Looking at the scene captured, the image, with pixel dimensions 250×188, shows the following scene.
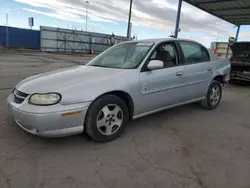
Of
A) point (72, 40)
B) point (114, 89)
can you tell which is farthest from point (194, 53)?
point (72, 40)

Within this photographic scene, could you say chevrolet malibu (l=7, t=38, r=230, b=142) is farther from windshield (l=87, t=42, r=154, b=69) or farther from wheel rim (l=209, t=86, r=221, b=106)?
wheel rim (l=209, t=86, r=221, b=106)

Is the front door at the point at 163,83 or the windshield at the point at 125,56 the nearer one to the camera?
the front door at the point at 163,83

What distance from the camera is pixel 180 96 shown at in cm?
416

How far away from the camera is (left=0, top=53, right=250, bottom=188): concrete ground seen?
2.35 meters

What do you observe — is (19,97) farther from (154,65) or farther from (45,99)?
(154,65)

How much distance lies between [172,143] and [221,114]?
210 centimetres

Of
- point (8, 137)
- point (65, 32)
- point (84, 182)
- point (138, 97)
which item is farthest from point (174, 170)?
point (65, 32)

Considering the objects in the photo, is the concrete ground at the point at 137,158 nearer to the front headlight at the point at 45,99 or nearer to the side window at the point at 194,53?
the front headlight at the point at 45,99

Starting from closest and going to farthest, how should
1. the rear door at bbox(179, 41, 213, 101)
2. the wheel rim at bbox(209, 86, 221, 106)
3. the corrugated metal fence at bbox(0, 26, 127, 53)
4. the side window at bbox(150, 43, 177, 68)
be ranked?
1. the side window at bbox(150, 43, 177, 68)
2. the rear door at bbox(179, 41, 213, 101)
3. the wheel rim at bbox(209, 86, 221, 106)
4. the corrugated metal fence at bbox(0, 26, 127, 53)

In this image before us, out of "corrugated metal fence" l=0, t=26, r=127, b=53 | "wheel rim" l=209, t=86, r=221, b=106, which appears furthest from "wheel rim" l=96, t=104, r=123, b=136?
"corrugated metal fence" l=0, t=26, r=127, b=53

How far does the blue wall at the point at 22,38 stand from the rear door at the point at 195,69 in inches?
997

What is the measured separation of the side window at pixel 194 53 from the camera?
434cm

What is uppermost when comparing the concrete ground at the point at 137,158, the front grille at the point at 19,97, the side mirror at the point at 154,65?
the side mirror at the point at 154,65

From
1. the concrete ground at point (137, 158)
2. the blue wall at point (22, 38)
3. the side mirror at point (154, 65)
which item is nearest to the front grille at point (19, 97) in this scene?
the concrete ground at point (137, 158)
